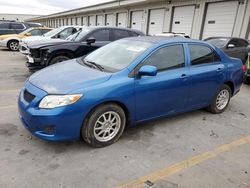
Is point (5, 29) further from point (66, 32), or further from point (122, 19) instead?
point (122, 19)

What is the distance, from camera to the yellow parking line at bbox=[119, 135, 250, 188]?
261cm

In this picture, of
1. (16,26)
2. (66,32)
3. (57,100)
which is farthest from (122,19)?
→ (57,100)

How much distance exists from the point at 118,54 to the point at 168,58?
85 cm

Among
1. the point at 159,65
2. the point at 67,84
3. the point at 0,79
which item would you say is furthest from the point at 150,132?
the point at 0,79

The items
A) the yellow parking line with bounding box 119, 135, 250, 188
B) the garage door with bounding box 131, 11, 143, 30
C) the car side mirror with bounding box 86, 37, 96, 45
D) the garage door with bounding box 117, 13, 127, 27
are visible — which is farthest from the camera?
the garage door with bounding box 117, 13, 127, 27

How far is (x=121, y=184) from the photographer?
255 centimetres

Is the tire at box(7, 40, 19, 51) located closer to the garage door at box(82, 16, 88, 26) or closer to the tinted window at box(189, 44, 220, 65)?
the tinted window at box(189, 44, 220, 65)

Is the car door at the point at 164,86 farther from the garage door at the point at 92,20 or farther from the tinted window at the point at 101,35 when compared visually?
the garage door at the point at 92,20

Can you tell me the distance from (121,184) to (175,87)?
1891 millimetres

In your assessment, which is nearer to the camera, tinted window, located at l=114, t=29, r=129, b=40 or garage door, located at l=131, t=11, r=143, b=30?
tinted window, located at l=114, t=29, r=129, b=40

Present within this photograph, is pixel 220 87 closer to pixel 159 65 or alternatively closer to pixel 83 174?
pixel 159 65

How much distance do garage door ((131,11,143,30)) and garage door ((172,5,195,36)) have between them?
423 centimetres

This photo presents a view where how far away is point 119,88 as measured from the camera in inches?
124

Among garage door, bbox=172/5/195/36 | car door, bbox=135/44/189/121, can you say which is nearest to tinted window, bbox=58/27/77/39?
car door, bbox=135/44/189/121
